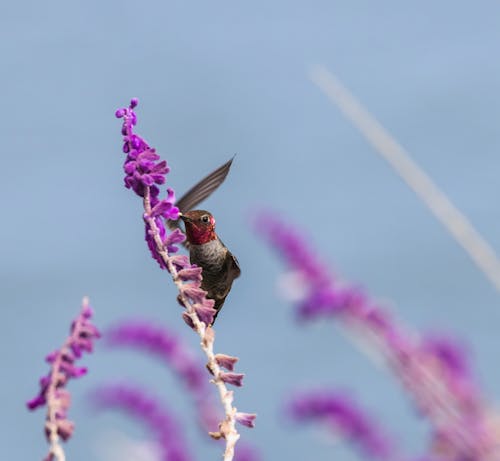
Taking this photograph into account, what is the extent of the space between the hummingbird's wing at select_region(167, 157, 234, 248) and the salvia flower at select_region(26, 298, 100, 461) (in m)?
0.52

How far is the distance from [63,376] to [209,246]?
616mm

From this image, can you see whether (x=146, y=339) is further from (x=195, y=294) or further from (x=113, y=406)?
(x=195, y=294)

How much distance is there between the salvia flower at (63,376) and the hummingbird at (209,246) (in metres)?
0.45

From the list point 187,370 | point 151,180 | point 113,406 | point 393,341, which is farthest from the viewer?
point 113,406

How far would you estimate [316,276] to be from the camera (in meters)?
3.91

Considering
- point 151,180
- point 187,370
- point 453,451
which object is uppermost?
point 187,370

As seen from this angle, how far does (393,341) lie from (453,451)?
1.58 ft

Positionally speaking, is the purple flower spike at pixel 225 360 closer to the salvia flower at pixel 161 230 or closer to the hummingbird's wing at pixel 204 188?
the salvia flower at pixel 161 230

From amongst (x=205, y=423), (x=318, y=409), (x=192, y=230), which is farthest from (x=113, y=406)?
(x=192, y=230)

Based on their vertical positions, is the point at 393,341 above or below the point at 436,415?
above

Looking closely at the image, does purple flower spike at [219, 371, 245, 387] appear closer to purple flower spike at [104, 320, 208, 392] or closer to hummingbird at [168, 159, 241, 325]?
hummingbird at [168, 159, 241, 325]

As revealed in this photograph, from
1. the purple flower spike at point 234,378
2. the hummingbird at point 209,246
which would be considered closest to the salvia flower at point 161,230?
the purple flower spike at point 234,378

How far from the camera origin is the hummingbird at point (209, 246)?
89.7 inches

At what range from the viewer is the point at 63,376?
5.84 ft
